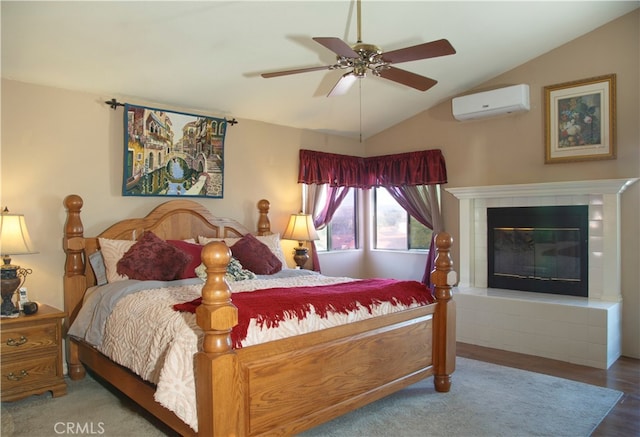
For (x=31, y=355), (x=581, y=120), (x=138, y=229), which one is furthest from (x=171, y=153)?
(x=581, y=120)

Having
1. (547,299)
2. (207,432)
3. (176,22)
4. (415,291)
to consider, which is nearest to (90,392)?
(207,432)

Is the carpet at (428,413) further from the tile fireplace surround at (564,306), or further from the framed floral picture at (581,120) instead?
the framed floral picture at (581,120)

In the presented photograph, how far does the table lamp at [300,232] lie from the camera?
5.16 metres

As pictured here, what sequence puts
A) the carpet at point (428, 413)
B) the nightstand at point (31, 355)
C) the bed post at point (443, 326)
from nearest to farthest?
the carpet at point (428, 413) → the nightstand at point (31, 355) → the bed post at point (443, 326)

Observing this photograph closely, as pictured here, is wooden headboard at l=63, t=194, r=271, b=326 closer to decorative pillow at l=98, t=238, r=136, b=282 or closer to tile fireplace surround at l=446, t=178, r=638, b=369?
decorative pillow at l=98, t=238, r=136, b=282

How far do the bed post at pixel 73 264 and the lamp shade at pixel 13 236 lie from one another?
0.43 m

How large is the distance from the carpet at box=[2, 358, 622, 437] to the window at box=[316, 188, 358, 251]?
2881 millimetres

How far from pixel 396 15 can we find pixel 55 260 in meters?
3.35

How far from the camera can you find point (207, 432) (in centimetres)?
204

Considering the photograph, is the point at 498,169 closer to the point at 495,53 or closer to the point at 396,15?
the point at 495,53

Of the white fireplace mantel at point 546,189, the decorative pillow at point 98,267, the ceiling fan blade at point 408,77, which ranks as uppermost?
the ceiling fan blade at point 408,77

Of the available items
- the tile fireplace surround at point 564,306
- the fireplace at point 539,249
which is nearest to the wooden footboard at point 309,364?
the tile fireplace surround at point 564,306

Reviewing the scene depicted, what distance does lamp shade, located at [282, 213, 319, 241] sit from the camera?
5.16 m

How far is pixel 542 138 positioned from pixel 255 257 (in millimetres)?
3159
